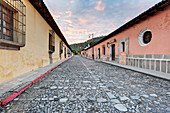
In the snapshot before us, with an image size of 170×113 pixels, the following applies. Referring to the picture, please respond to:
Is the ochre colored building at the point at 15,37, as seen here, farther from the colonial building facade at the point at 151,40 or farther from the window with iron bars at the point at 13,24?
the colonial building facade at the point at 151,40

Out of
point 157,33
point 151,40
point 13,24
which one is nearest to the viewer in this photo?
point 13,24

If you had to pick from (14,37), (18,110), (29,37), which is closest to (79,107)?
(18,110)

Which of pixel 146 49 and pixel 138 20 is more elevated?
pixel 138 20

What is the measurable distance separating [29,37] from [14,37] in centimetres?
119

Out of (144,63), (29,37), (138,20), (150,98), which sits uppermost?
(138,20)

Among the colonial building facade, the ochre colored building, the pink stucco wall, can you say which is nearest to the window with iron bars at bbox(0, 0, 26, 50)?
the ochre colored building

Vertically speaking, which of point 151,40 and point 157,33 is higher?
point 157,33

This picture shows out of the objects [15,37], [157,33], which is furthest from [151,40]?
[15,37]

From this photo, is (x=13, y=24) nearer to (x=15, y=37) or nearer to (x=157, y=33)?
(x=15, y=37)

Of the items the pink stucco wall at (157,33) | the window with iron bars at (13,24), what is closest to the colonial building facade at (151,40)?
the pink stucco wall at (157,33)

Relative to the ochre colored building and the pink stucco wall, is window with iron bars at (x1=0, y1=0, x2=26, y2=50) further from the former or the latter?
the pink stucco wall

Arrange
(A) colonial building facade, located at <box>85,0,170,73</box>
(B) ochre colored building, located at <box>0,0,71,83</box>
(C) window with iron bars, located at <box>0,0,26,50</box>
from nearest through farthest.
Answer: (B) ochre colored building, located at <box>0,0,71,83</box>, (C) window with iron bars, located at <box>0,0,26,50</box>, (A) colonial building facade, located at <box>85,0,170,73</box>

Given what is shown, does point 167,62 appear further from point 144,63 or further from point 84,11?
point 84,11

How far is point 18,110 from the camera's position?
5.31ft
